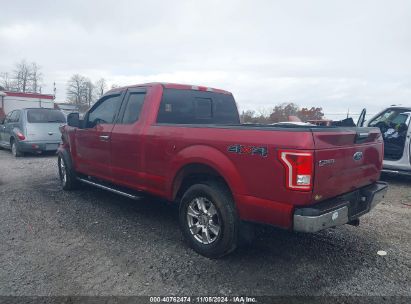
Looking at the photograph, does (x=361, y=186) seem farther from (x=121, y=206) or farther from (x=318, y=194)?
(x=121, y=206)

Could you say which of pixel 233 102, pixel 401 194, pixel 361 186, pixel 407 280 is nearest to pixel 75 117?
pixel 233 102

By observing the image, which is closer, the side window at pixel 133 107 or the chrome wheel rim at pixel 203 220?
the chrome wheel rim at pixel 203 220

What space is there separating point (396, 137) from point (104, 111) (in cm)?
623

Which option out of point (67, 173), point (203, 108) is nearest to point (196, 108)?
point (203, 108)

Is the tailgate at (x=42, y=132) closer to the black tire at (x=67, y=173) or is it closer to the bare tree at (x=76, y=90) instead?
the black tire at (x=67, y=173)

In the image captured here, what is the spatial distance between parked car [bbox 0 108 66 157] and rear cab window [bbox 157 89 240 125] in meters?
7.87

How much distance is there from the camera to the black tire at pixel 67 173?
6184 millimetres

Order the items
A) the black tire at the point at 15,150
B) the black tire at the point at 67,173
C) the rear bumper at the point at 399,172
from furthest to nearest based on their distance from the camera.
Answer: the black tire at the point at 15,150
the rear bumper at the point at 399,172
the black tire at the point at 67,173

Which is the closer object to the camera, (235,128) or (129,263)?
(235,128)

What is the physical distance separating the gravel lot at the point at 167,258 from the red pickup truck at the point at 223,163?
419mm

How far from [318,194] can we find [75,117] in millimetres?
4336

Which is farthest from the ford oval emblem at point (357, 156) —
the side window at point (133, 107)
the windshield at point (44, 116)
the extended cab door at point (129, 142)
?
the windshield at point (44, 116)

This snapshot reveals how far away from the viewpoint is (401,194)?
6.50 meters

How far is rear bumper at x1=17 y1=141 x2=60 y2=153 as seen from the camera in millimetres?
10789
